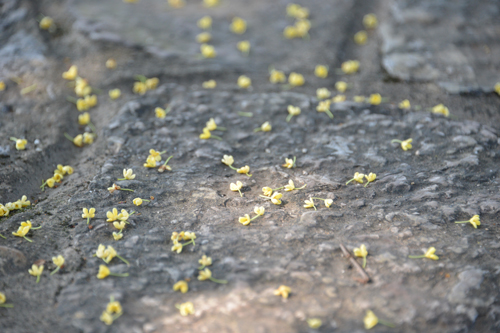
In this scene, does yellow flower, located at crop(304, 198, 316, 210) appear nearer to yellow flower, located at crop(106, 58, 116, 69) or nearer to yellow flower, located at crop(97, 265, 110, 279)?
yellow flower, located at crop(97, 265, 110, 279)

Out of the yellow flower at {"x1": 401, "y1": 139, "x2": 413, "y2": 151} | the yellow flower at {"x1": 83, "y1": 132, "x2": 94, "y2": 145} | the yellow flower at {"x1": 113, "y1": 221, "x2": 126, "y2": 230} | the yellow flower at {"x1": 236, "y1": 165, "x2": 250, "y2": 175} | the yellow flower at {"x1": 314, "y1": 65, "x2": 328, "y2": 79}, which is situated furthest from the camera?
the yellow flower at {"x1": 314, "y1": 65, "x2": 328, "y2": 79}

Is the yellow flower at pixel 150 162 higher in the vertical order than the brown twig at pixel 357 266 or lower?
higher

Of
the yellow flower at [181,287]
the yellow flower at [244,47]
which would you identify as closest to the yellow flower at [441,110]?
the yellow flower at [244,47]

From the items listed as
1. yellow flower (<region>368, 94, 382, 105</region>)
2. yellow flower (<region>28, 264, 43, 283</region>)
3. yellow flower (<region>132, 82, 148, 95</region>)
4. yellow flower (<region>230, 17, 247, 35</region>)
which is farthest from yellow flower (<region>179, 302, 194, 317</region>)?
yellow flower (<region>230, 17, 247, 35</region>)

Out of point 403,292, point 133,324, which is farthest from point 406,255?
point 133,324

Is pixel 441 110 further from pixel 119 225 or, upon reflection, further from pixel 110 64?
pixel 110 64

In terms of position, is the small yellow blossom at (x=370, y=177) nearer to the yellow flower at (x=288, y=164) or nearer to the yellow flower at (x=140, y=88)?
the yellow flower at (x=288, y=164)
